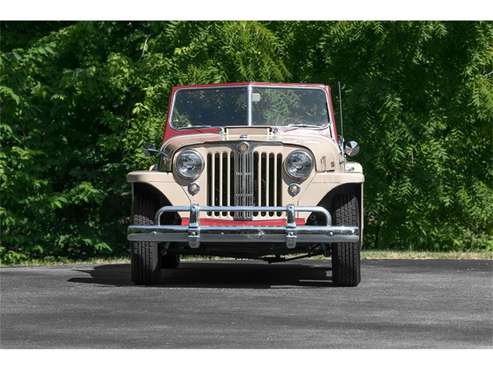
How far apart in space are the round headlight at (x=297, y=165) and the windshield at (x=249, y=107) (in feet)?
4.54

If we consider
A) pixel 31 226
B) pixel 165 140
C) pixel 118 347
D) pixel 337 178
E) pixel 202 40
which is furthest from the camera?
pixel 31 226

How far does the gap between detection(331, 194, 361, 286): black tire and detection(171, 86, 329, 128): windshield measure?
1.68 metres

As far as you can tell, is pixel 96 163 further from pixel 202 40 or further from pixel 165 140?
pixel 165 140

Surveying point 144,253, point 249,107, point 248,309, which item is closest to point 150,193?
point 144,253

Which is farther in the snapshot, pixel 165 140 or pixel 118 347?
pixel 165 140

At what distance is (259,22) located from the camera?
75.8ft

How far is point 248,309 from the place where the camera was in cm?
1134

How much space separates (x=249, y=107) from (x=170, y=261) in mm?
2452

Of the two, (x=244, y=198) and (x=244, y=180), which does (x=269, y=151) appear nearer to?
(x=244, y=180)

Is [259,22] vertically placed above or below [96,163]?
above

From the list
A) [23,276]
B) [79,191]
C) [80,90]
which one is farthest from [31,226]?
[23,276]

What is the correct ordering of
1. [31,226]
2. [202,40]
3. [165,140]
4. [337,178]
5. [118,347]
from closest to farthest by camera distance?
1. [118,347]
2. [337,178]
3. [165,140]
4. [202,40]
5. [31,226]

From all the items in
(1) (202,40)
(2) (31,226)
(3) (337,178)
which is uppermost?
(1) (202,40)

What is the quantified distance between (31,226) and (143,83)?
362 centimetres
